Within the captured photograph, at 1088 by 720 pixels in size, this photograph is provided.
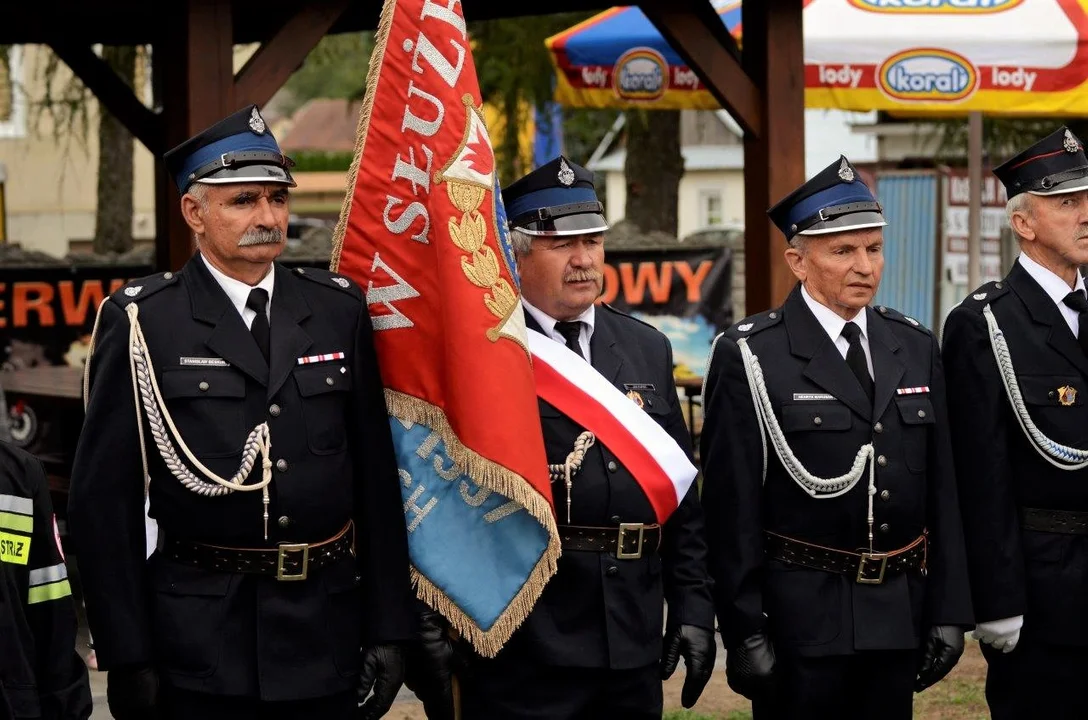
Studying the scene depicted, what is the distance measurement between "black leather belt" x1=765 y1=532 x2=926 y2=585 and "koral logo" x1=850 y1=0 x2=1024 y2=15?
5.45 metres

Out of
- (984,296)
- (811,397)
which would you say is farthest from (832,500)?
(984,296)

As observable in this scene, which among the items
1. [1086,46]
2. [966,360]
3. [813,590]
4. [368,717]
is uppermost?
[1086,46]

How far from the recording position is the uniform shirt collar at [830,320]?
4637 millimetres

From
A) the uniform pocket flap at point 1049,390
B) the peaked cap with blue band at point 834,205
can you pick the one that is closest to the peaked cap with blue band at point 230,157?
the peaked cap with blue band at point 834,205

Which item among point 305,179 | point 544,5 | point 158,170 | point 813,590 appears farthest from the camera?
point 305,179

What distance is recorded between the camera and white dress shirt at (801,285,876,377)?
4.64 metres

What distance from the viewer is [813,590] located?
4.48 meters

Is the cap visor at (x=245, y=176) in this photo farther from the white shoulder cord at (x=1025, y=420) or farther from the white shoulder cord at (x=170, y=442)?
the white shoulder cord at (x=1025, y=420)

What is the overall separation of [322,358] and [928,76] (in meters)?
5.75

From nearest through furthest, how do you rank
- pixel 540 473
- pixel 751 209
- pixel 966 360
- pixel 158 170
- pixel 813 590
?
pixel 540 473
pixel 813 590
pixel 966 360
pixel 751 209
pixel 158 170

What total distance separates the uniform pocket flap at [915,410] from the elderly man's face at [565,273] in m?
0.89

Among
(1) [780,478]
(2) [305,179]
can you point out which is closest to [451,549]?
(1) [780,478]

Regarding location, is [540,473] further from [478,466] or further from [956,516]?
[956,516]

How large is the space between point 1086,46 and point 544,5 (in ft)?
9.62
